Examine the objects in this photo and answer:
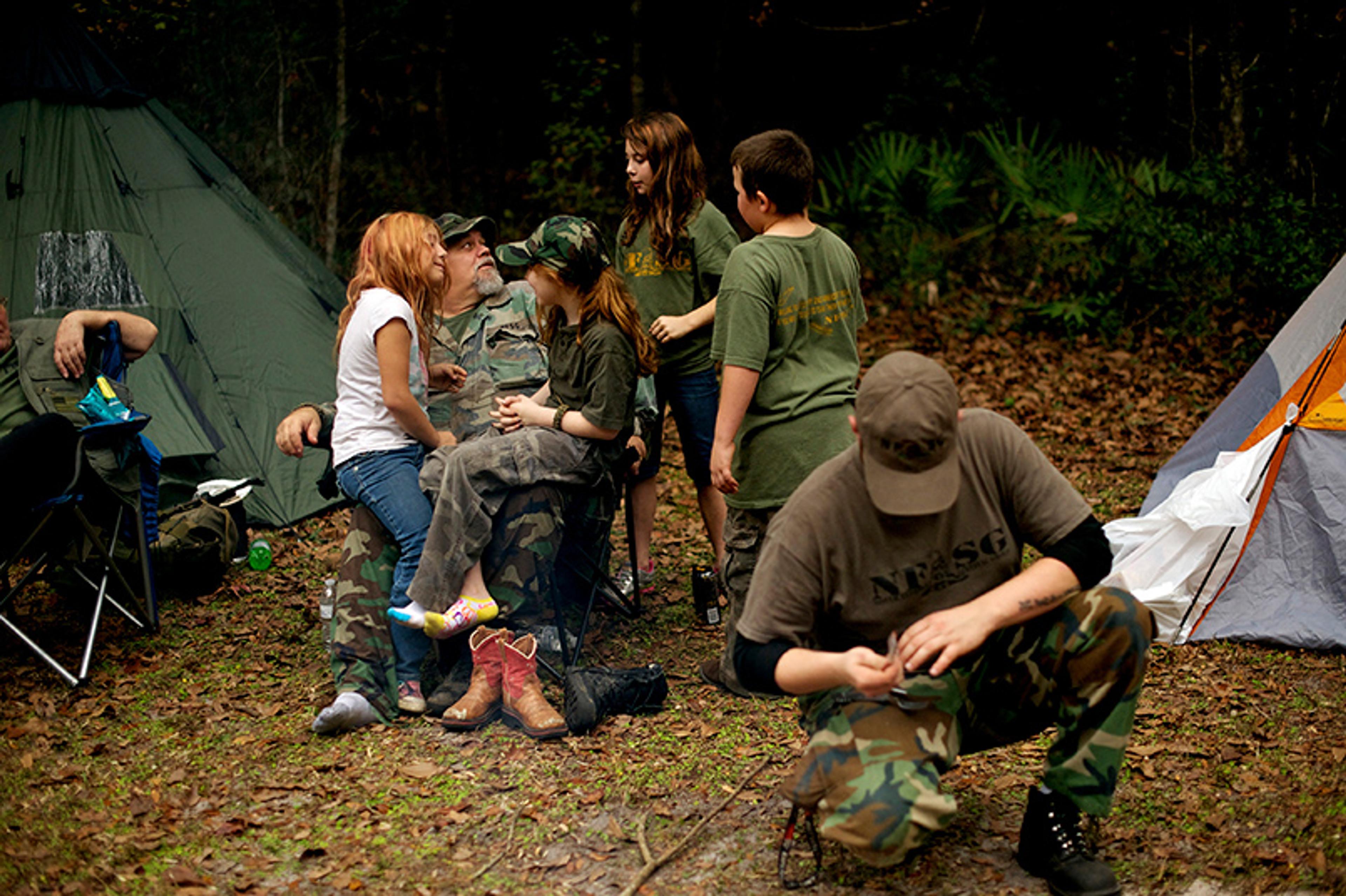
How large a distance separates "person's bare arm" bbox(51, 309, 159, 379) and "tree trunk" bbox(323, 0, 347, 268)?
15.2 feet

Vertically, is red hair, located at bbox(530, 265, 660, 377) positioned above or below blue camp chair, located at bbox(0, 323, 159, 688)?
above

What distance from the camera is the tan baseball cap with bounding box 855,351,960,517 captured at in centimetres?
234

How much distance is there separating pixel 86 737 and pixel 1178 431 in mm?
6449

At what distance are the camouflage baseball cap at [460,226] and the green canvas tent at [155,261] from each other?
218cm

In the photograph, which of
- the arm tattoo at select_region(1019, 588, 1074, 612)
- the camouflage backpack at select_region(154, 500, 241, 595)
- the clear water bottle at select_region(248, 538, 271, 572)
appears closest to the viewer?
the arm tattoo at select_region(1019, 588, 1074, 612)

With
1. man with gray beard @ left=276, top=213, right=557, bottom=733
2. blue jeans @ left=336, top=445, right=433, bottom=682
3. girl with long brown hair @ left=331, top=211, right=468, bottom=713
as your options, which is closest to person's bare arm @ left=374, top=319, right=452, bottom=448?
girl with long brown hair @ left=331, top=211, right=468, bottom=713

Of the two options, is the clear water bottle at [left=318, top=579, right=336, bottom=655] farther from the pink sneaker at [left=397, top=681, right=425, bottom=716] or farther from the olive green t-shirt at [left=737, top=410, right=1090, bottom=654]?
the olive green t-shirt at [left=737, top=410, right=1090, bottom=654]

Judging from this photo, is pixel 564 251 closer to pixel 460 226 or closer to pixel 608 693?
pixel 460 226

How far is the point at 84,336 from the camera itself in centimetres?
458

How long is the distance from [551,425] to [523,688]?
2.83 feet

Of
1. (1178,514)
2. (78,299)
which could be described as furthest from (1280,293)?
(78,299)

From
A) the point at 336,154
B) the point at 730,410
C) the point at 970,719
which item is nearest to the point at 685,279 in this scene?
the point at 730,410

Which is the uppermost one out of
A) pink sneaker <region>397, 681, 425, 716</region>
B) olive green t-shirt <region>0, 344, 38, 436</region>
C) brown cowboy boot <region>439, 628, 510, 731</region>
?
olive green t-shirt <region>0, 344, 38, 436</region>

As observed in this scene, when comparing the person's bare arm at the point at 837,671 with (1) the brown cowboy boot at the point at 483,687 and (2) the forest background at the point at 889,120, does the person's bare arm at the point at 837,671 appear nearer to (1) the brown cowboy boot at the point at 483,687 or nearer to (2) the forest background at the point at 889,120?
(1) the brown cowboy boot at the point at 483,687
